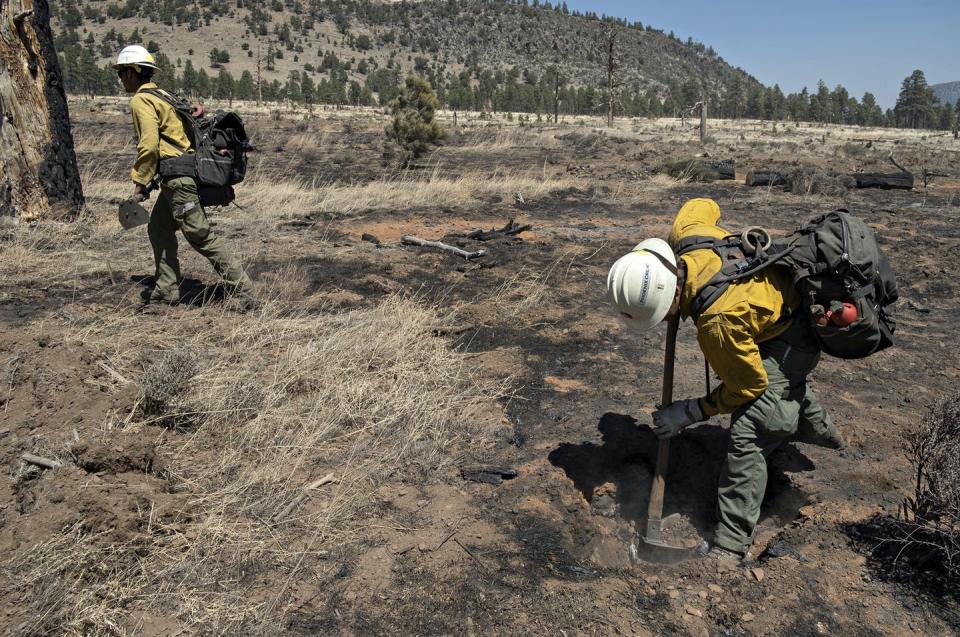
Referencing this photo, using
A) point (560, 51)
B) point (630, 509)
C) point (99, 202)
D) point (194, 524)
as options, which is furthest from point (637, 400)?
point (560, 51)

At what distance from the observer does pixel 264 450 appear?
327cm

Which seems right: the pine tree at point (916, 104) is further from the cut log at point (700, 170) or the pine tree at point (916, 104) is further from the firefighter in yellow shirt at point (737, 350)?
the firefighter in yellow shirt at point (737, 350)

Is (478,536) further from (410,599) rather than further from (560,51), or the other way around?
(560,51)

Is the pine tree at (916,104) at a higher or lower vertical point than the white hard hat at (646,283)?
higher

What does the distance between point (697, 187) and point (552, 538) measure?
40.2ft

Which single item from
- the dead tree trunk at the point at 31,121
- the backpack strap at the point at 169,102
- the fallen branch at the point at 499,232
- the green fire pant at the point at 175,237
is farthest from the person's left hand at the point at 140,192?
the fallen branch at the point at 499,232

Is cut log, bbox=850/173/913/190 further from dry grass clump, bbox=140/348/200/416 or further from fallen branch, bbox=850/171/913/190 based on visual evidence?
dry grass clump, bbox=140/348/200/416

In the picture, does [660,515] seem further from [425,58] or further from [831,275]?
[425,58]

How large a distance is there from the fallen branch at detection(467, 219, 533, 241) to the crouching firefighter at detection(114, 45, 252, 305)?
Result: 374cm

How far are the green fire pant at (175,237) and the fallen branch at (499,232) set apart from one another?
3676 millimetres

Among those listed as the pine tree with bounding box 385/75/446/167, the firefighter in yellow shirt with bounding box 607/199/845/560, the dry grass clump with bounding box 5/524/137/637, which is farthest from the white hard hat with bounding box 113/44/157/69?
the pine tree with bounding box 385/75/446/167

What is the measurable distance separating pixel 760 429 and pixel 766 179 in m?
12.6

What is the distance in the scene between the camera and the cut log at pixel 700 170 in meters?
14.4

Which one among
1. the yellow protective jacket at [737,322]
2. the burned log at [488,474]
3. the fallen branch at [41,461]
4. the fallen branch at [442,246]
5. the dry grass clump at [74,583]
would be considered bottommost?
the burned log at [488,474]
